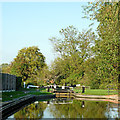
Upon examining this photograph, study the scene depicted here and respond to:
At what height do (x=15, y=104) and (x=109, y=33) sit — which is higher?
(x=109, y=33)

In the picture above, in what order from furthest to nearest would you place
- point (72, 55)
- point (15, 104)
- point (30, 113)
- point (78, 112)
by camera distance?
point (72, 55) → point (15, 104) → point (78, 112) → point (30, 113)

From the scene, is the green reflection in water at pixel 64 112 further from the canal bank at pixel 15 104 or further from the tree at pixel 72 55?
the tree at pixel 72 55

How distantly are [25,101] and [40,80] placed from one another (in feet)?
106

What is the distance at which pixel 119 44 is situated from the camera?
778 inches

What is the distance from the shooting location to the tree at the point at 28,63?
66188mm

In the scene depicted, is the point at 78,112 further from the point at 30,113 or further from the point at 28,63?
the point at 28,63

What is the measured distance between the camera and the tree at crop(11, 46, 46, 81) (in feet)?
217

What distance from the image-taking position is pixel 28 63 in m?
67.9

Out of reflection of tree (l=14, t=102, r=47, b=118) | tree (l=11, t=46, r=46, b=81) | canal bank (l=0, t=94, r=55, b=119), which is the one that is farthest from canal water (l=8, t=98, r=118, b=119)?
tree (l=11, t=46, r=46, b=81)

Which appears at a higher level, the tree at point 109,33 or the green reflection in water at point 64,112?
the tree at point 109,33

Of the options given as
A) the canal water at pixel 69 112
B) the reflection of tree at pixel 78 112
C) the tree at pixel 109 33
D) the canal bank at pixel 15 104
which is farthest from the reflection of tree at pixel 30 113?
the tree at pixel 109 33

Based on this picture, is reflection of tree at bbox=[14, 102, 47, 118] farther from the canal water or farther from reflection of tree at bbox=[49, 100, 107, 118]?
reflection of tree at bbox=[49, 100, 107, 118]

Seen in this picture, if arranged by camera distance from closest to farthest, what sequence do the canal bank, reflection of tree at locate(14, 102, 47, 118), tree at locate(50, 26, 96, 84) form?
the canal bank
reflection of tree at locate(14, 102, 47, 118)
tree at locate(50, 26, 96, 84)

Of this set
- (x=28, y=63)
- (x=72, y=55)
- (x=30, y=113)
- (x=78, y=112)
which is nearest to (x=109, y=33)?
(x=78, y=112)
